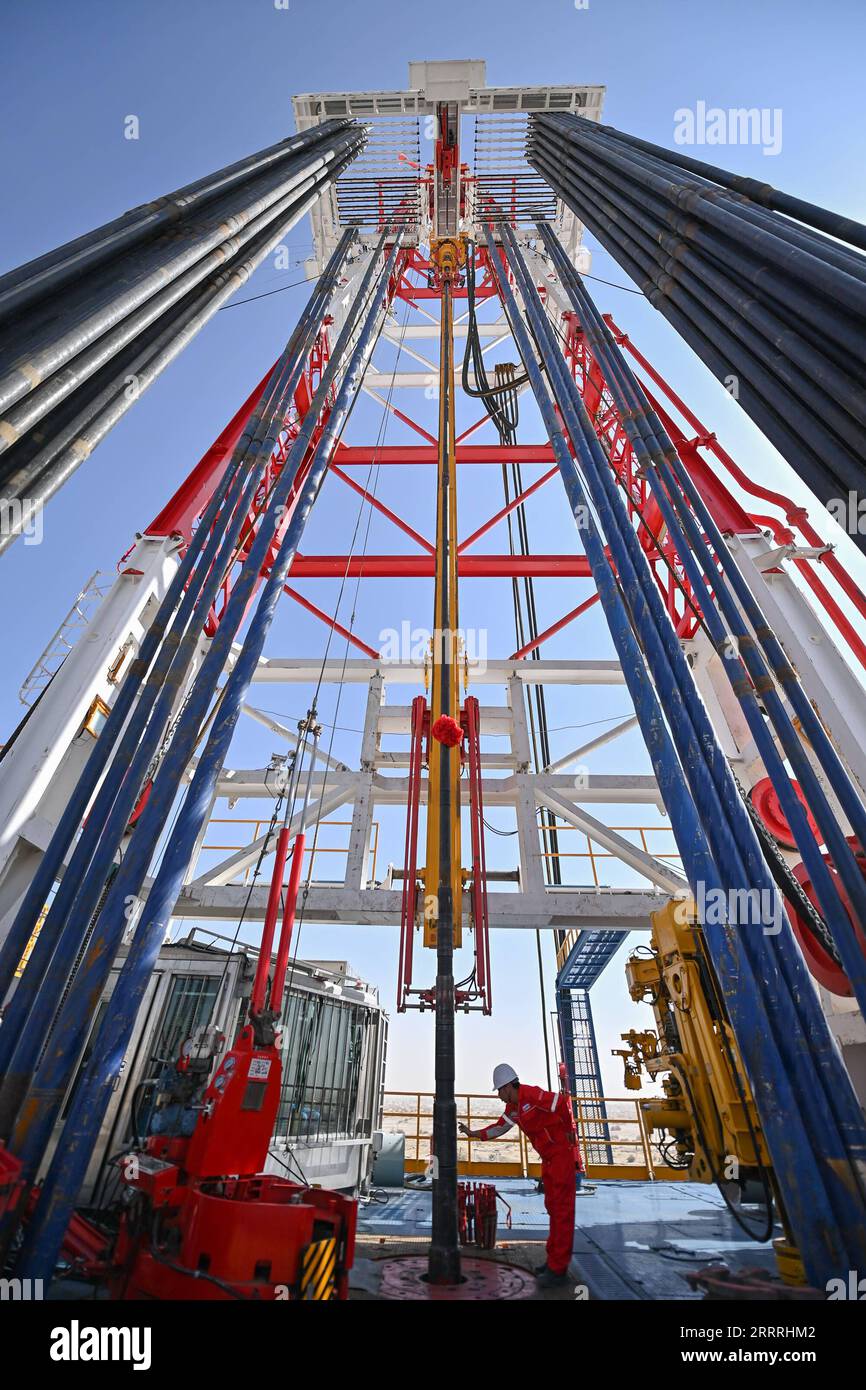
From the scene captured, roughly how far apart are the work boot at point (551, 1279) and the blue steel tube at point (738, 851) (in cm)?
240

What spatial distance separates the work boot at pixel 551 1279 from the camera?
4234 mm

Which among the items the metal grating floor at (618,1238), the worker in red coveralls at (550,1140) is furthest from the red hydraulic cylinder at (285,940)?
the worker in red coveralls at (550,1140)

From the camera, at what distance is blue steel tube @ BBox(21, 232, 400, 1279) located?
2947mm

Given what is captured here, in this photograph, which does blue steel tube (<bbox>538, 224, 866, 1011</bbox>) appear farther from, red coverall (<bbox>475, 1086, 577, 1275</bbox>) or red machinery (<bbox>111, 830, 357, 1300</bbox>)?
red machinery (<bbox>111, 830, 357, 1300</bbox>)

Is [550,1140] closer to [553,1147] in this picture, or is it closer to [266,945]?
[553,1147]

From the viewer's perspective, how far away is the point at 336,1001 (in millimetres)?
9625

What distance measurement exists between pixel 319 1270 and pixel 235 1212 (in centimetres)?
54

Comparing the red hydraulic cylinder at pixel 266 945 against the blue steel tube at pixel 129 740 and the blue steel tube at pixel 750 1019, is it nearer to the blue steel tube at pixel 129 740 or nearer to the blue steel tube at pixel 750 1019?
the blue steel tube at pixel 129 740

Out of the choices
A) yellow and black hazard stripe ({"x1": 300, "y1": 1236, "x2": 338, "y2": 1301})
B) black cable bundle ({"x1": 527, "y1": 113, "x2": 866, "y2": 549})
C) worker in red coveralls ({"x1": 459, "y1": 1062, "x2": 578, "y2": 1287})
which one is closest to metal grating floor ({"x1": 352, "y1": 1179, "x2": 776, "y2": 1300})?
worker in red coveralls ({"x1": 459, "y1": 1062, "x2": 578, "y2": 1287})

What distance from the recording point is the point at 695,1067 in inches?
222

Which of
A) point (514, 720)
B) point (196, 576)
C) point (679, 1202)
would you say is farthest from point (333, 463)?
point (679, 1202)

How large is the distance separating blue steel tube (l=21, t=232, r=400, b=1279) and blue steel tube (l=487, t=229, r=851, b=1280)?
3287 mm

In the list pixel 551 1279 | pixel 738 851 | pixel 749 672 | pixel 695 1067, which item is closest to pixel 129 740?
pixel 738 851
